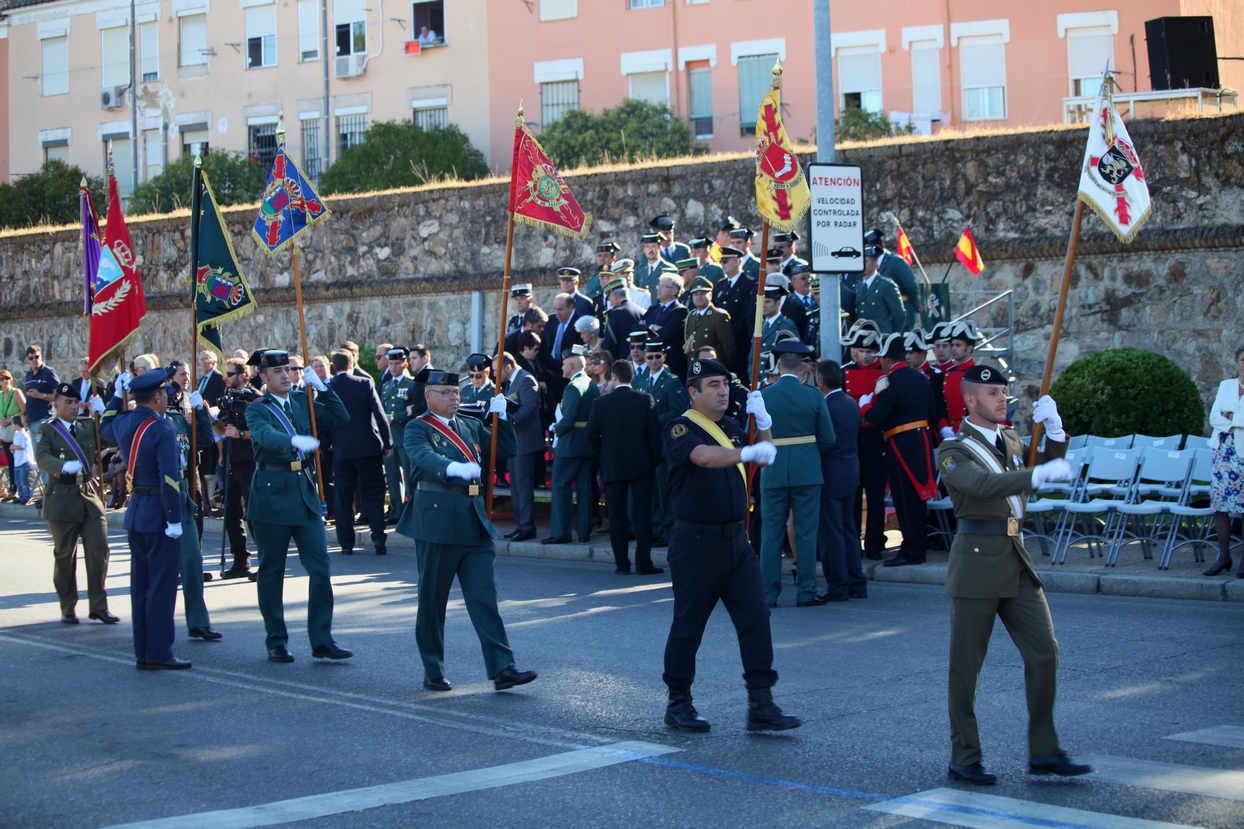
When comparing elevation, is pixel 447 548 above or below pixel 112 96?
below

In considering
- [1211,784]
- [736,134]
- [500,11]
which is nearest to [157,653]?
[1211,784]

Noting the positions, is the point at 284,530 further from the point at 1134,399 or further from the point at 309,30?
the point at 309,30

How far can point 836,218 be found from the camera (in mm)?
13344

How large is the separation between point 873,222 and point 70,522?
1113 cm

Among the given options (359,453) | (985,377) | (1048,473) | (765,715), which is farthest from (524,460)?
(1048,473)

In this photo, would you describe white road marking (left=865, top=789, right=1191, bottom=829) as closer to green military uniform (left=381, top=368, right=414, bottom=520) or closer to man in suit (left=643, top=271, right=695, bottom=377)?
man in suit (left=643, top=271, right=695, bottom=377)

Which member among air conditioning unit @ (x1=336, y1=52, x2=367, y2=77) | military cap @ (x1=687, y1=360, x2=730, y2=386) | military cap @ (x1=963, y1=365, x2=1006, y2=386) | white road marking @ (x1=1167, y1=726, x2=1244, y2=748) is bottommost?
white road marking @ (x1=1167, y1=726, x2=1244, y2=748)

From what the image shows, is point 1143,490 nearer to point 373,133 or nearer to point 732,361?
point 732,361

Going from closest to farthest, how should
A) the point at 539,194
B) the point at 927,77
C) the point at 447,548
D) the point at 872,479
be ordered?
the point at 447,548 → the point at 872,479 → the point at 539,194 → the point at 927,77

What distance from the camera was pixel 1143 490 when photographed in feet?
40.2

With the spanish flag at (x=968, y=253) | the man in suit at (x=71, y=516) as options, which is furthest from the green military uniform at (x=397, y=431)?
the spanish flag at (x=968, y=253)

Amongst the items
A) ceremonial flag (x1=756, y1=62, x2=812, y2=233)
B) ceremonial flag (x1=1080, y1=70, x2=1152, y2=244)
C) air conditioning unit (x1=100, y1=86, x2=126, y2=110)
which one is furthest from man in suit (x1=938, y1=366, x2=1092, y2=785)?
air conditioning unit (x1=100, y1=86, x2=126, y2=110)

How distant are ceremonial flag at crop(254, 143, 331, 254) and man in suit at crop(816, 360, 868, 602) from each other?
21.0ft

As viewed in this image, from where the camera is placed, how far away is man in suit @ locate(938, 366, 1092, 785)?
6129 millimetres
